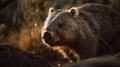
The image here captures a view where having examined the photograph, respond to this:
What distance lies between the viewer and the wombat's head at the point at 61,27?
838 centimetres

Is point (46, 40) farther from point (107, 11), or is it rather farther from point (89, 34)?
point (107, 11)

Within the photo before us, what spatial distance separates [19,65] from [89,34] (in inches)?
79.9

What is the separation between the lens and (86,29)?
9.00 meters

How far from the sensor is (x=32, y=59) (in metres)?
7.73

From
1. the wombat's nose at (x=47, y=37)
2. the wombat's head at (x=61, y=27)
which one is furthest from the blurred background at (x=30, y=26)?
the wombat's nose at (x=47, y=37)

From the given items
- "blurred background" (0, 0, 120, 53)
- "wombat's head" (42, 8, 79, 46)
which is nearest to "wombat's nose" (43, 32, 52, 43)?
"wombat's head" (42, 8, 79, 46)

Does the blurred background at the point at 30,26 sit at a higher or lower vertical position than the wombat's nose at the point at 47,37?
higher

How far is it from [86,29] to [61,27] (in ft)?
1.97

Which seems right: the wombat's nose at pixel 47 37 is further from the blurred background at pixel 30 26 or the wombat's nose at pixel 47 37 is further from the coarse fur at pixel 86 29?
the blurred background at pixel 30 26

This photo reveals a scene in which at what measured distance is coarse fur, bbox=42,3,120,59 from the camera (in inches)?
340

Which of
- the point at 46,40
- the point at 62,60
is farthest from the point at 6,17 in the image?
the point at 46,40

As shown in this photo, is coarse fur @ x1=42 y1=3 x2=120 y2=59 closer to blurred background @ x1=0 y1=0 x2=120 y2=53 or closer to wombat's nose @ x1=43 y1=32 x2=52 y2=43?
wombat's nose @ x1=43 y1=32 x2=52 y2=43

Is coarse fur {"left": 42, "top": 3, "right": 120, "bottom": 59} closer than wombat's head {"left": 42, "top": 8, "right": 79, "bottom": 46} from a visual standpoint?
No

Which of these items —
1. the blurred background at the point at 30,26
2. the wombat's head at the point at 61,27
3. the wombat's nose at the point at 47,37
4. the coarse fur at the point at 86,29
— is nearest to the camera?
the wombat's nose at the point at 47,37
